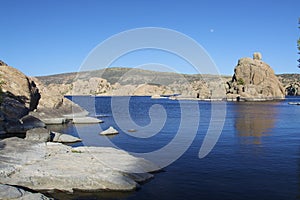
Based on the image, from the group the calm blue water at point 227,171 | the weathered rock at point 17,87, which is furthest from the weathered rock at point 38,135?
the weathered rock at point 17,87

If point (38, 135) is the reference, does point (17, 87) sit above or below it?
above

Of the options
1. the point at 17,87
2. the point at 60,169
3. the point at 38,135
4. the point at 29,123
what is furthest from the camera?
the point at 17,87

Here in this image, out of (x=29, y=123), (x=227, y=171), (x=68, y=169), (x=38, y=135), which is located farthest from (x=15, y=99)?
(x=227, y=171)

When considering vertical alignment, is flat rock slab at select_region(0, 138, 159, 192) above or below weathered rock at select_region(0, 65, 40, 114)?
below

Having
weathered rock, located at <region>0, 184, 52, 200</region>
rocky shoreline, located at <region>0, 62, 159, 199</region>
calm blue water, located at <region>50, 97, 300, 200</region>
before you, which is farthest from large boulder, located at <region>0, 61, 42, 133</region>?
weathered rock, located at <region>0, 184, 52, 200</region>

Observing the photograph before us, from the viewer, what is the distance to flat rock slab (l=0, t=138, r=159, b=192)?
22062 millimetres

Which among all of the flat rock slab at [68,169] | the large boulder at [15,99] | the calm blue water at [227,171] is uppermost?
the large boulder at [15,99]

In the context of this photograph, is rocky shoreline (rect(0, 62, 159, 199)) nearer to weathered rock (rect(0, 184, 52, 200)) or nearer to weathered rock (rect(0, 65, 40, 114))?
weathered rock (rect(0, 184, 52, 200))

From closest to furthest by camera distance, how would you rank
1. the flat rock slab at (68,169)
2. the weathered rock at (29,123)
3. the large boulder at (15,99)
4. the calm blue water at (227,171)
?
1. the calm blue water at (227,171)
2. the flat rock slab at (68,169)
3. the large boulder at (15,99)
4. the weathered rock at (29,123)

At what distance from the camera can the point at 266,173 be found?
26938 mm

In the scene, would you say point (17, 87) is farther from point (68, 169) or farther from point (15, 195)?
point (15, 195)

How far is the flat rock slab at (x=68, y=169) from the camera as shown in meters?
22.1

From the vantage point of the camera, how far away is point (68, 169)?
943 inches

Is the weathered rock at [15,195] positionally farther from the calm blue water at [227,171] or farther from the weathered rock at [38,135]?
the weathered rock at [38,135]
